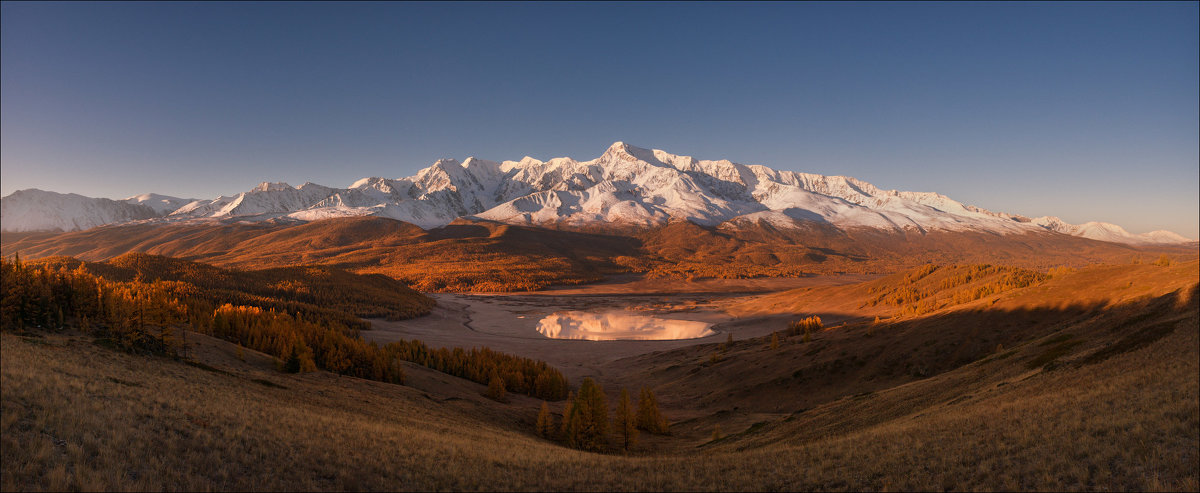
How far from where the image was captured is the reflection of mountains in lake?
111 meters

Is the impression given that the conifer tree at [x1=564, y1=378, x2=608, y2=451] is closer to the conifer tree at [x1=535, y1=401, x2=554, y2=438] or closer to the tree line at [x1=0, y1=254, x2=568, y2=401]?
the conifer tree at [x1=535, y1=401, x2=554, y2=438]

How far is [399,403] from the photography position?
37.5 metres

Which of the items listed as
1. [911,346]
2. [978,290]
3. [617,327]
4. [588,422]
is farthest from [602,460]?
[617,327]

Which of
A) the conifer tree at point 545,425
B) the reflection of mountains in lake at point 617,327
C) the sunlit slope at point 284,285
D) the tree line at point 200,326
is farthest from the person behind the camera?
the reflection of mountains in lake at point 617,327

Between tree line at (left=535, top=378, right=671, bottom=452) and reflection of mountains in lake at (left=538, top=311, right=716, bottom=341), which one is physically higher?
tree line at (left=535, top=378, right=671, bottom=452)

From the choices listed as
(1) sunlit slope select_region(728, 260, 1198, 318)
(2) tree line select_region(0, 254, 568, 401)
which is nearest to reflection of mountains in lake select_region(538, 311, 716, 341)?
(1) sunlit slope select_region(728, 260, 1198, 318)

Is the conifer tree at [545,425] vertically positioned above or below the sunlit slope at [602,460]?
below

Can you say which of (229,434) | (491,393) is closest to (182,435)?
(229,434)

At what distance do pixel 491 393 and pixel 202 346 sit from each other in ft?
89.3

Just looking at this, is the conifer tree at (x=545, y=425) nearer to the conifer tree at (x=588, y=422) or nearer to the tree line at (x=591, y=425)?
the tree line at (x=591, y=425)

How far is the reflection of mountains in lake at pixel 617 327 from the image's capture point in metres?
111

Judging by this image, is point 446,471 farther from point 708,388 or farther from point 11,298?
point 708,388

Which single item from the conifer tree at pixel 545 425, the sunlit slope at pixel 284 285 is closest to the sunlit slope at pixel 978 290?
the conifer tree at pixel 545 425

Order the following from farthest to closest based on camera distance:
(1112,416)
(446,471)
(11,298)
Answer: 1. (11,298)
2. (446,471)
3. (1112,416)
